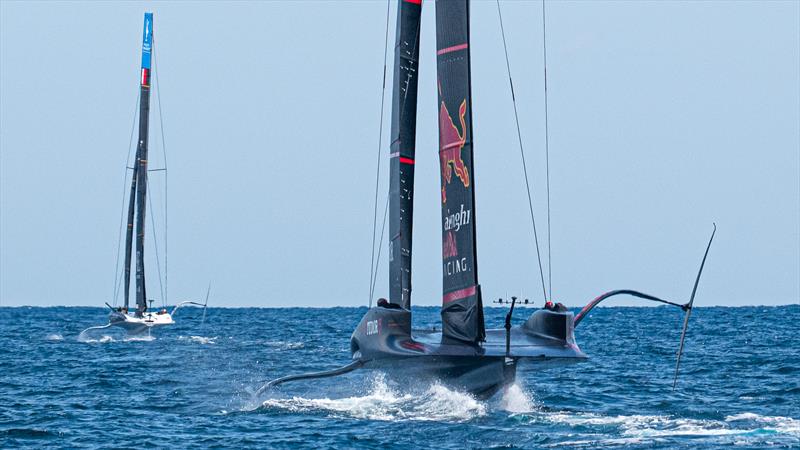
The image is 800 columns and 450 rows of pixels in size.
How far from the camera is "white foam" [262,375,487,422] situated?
1677cm

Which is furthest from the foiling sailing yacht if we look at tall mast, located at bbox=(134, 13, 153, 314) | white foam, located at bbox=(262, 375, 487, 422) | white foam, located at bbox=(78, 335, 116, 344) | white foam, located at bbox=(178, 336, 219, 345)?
tall mast, located at bbox=(134, 13, 153, 314)

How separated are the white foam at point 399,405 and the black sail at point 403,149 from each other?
169cm

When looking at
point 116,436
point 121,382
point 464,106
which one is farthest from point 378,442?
point 121,382

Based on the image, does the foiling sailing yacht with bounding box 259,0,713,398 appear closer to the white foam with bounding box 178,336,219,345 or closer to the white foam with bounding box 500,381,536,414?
the white foam with bounding box 500,381,536,414

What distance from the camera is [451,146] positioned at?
16.7 metres

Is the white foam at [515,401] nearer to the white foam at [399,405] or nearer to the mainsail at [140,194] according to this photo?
the white foam at [399,405]

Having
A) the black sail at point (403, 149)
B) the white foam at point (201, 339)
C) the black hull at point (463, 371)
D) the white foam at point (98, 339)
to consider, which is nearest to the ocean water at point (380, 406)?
the black hull at point (463, 371)

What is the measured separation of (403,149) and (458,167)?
3424 mm

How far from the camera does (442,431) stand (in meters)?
15.4

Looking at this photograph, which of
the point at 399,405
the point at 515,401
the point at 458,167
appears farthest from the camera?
the point at 399,405

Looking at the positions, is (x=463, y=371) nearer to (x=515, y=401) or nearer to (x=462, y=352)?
(x=462, y=352)

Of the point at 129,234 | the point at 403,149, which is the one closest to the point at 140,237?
the point at 129,234

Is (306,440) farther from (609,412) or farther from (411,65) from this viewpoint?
(411,65)

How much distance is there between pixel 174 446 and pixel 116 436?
4.81 ft
